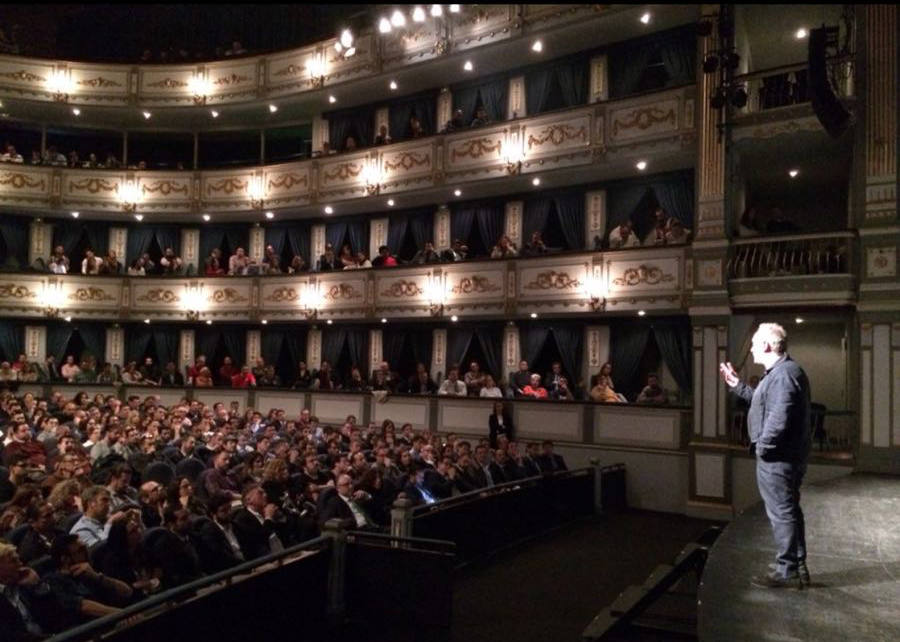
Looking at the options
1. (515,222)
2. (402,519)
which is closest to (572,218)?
(515,222)

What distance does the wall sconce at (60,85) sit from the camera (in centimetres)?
1922

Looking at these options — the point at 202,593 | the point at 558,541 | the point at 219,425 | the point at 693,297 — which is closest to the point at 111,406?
the point at 219,425

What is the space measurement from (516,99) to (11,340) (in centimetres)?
1439

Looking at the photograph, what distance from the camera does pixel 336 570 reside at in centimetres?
658

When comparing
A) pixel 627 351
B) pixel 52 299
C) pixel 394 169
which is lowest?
pixel 627 351

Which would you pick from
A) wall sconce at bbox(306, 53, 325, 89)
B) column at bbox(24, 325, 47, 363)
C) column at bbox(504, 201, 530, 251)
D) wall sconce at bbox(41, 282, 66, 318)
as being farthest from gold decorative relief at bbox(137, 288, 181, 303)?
column at bbox(504, 201, 530, 251)

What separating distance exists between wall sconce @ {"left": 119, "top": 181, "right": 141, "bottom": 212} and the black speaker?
1636 cm

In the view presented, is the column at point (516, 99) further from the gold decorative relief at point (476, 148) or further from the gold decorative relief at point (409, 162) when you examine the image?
the gold decorative relief at point (409, 162)

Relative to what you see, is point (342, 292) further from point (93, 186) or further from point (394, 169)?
point (93, 186)

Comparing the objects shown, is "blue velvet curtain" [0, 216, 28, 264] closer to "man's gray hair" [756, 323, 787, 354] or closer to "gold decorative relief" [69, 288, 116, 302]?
"gold decorative relief" [69, 288, 116, 302]

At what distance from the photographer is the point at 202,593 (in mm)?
5039

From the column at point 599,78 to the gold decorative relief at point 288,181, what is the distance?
7263mm

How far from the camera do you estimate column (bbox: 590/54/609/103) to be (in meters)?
14.1

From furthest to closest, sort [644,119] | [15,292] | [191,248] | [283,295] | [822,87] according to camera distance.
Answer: [191,248] < [15,292] < [283,295] < [644,119] < [822,87]
